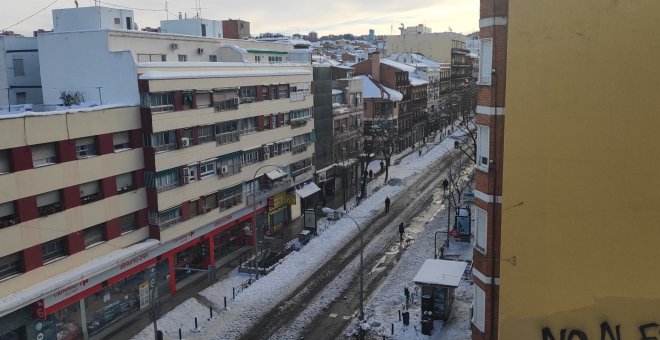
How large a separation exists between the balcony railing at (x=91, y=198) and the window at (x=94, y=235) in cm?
153

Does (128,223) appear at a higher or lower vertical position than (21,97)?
lower

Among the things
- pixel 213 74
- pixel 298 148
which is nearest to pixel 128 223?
pixel 213 74

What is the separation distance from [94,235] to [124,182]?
359 cm

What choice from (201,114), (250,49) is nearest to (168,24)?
(250,49)

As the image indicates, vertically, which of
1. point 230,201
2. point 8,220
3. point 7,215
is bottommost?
point 230,201

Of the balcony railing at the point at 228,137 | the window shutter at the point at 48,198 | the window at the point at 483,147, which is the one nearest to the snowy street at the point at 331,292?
the window shutter at the point at 48,198

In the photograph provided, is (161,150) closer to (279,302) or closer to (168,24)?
(279,302)

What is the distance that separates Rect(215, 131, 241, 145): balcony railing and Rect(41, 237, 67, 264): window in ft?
45.2

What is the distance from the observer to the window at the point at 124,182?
32819mm

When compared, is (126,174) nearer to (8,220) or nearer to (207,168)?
(207,168)

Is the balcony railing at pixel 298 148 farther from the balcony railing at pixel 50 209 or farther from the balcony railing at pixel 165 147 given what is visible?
the balcony railing at pixel 50 209

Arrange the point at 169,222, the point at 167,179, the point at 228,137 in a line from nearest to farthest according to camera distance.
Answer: the point at 167,179 → the point at 169,222 → the point at 228,137

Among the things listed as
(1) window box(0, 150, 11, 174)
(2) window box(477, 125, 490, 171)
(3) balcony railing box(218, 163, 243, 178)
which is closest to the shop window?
(1) window box(0, 150, 11, 174)

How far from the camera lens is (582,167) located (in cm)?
1820
